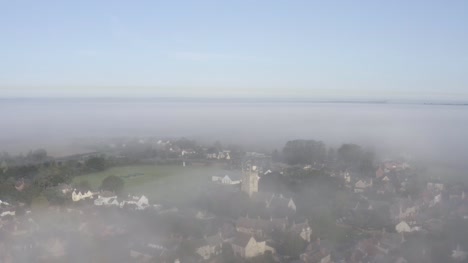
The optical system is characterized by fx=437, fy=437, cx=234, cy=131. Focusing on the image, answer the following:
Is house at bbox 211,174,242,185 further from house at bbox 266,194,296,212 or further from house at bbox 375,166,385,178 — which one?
house at bbox 375,166,385,178

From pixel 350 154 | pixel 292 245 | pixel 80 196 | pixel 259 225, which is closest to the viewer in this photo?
pixel 292 245

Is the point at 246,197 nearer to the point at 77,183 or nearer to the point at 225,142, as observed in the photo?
the point at 77,183

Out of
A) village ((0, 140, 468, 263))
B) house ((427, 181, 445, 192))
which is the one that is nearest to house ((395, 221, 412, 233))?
village ((0, 140, 468, 263))

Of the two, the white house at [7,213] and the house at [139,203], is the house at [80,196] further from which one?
the white house at [7,213]

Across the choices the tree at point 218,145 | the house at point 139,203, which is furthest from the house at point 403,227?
the tree at point 218,145

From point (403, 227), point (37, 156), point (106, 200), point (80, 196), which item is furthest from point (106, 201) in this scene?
point (403, 227)

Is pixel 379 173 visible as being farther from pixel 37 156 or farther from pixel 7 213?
pixel 37 156
